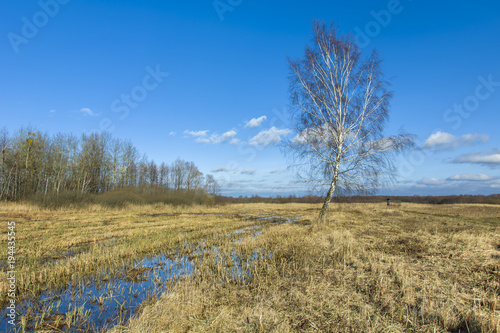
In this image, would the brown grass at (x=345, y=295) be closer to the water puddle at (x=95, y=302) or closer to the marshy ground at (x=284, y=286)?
the marshy ground at (x=284, y=286)

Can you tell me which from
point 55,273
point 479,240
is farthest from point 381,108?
point 55,273

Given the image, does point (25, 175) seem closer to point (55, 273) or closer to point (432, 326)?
point (55, 273)

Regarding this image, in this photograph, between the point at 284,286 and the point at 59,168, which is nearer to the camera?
the point at 284,286

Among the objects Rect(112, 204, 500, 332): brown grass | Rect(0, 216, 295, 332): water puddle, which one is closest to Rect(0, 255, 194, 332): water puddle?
Rect(0, 216, 295, 332): water puddle

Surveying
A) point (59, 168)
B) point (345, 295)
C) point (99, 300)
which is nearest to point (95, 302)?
point (99, 300)

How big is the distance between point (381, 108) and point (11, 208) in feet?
116

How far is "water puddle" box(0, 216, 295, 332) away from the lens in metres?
3.93

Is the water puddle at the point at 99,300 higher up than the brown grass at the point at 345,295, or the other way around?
the brown grass at the point at 345,295

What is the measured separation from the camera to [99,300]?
4.86 m

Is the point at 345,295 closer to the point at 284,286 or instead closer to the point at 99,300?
the point at 284,286

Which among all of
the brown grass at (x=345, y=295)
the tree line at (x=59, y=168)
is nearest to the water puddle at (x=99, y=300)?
the brown grass at (x=345, y=295)

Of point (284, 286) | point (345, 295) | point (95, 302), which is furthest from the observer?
point (284, 286)

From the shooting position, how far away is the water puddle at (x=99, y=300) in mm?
3928

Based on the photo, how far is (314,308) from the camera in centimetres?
421
